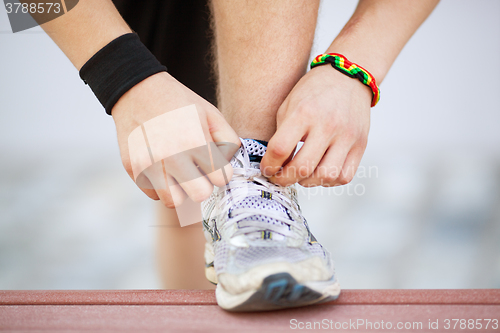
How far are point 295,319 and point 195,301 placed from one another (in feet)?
0.46

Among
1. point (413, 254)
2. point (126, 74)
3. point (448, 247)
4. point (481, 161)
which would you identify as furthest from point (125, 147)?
point (481, 161)

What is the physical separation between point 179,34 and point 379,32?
53 cm

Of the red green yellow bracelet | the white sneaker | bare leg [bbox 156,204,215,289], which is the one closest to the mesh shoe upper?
the white sneaker

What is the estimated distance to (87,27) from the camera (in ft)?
1.56

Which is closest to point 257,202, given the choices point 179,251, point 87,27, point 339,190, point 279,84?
point 279,84

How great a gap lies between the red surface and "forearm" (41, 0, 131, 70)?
1.19 feet

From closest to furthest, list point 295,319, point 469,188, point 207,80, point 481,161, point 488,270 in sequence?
point 295,319 → point 207,80 → point 488,270 → point 469,188 → point 481,161

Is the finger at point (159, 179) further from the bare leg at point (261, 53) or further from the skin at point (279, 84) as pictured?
the bare leg at point (261, 53)

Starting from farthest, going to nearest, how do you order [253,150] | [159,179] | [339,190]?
→ 1. [339,190]
2. [253,150]
3. [159,179]

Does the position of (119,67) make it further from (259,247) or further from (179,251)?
(179,251)

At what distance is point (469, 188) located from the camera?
5.97 ft

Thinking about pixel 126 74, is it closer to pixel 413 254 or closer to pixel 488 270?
pixel 413 254

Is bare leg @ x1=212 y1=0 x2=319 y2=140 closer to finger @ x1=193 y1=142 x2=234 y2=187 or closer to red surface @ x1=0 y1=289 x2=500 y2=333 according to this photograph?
finger @ x1=193 y1=142 x2=234 y2=187

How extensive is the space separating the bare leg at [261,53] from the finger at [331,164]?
150mm
